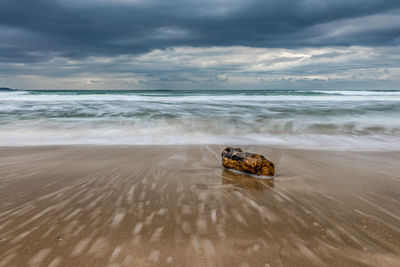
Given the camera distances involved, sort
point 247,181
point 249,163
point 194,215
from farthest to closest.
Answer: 1. point 249,163
2. point 247,181
3. point 194,215

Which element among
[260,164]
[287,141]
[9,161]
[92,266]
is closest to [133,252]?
[92,266]

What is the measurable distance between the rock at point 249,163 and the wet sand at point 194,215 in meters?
0.18

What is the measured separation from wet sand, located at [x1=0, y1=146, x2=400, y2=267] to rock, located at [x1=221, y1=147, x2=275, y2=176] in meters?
0.18

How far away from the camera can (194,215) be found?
249 centimetres

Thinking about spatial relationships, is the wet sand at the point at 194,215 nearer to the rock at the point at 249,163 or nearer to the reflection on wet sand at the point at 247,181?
the reflection on wet sand at the point at 247,181

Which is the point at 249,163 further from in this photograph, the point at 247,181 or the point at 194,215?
the point at 194,215

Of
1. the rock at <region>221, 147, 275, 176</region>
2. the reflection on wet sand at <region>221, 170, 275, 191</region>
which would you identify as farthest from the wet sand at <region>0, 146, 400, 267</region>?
the rock at <region>221, 147, 275, 176</region>

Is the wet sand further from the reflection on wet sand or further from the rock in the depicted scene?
the rock

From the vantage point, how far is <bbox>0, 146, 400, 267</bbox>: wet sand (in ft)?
6.12

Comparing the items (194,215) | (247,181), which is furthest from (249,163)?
(194,215)

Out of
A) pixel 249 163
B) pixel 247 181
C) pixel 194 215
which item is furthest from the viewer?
pixel 249 163

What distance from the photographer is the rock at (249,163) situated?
3.74 meters

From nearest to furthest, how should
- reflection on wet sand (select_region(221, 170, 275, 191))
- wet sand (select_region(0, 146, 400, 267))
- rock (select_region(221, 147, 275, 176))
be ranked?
1. wet sand (select_region(0, 146, 400, 267))
2. reflection on wet sand (select_region(221, 170, 275, 191))
3. rock (select_region(221, 147, 275, 176))

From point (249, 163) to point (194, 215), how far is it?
1581mm
